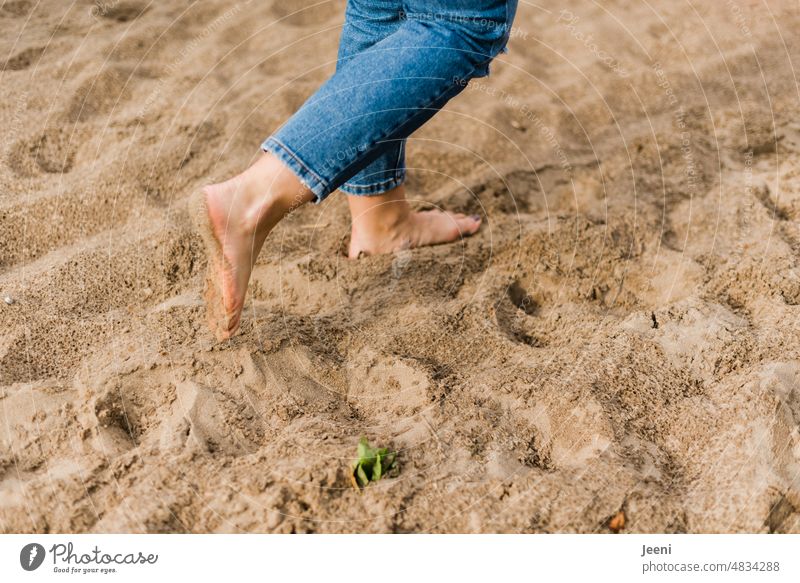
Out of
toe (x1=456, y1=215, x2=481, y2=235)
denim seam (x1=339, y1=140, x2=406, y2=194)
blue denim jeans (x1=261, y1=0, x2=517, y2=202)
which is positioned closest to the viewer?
blue denim jeans (x1=261, y1=0, x2=517, y2=202)

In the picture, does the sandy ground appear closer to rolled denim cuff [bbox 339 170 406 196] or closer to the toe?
the toe

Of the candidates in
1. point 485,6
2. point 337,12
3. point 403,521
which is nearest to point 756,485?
point 403,521

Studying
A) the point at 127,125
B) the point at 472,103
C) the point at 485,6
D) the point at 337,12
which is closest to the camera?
the point at 485,6

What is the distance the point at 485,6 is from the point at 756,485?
3.09 feet

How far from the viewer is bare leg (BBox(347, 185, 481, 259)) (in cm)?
194

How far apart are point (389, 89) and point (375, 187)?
0.55 m

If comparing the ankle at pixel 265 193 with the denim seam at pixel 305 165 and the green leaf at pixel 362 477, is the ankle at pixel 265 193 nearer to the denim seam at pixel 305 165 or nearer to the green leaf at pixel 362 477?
the denim seam at pixel 305 165

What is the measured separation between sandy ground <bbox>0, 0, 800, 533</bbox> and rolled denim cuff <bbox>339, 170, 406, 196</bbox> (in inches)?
6.5

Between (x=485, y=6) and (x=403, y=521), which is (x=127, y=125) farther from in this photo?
(x=403, y=521)

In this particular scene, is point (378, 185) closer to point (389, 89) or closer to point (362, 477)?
point (389, 89)

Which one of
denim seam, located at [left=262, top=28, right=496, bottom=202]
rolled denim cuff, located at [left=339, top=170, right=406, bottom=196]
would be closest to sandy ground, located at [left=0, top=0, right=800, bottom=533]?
rolled denim cuff, located at [left=339, top=170, right=406, bottom=196]

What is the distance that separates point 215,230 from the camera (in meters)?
1.44

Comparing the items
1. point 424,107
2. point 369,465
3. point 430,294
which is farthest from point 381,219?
point 369,465
